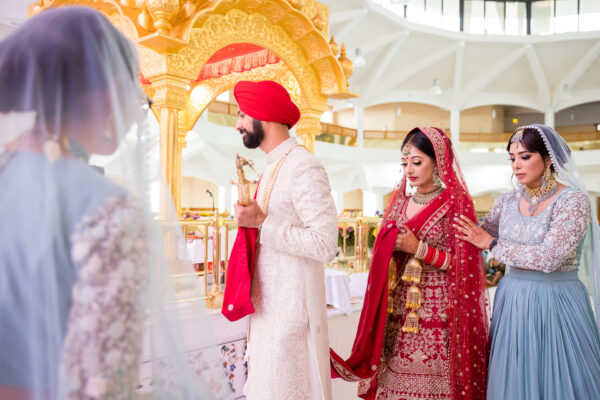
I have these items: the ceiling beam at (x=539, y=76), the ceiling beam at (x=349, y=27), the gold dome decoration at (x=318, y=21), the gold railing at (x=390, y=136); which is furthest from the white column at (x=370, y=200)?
the gold dome decoration at (x=318, y=21)

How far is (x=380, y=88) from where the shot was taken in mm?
16969

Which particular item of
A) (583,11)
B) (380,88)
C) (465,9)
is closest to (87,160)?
(380,88)

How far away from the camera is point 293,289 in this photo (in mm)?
1660

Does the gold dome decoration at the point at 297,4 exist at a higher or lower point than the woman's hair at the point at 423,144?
higher

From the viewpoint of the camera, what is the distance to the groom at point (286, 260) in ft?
5.27

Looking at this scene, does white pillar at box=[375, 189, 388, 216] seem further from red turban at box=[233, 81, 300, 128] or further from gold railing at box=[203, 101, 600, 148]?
red turban at box=[233, 81, 300, 128]

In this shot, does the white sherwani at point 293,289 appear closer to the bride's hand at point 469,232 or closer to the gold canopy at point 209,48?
the bride's hand at point 469,232

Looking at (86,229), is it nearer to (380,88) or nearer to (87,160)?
(87,160)

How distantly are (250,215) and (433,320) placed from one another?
990 mm

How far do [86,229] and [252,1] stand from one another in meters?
2.79

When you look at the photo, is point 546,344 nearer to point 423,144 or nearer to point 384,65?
point 423,144

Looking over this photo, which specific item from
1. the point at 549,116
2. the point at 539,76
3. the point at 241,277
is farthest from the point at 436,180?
the point at 549,116

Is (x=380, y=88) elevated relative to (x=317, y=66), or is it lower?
elevated

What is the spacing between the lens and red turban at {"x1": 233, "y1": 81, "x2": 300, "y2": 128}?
1.75m
